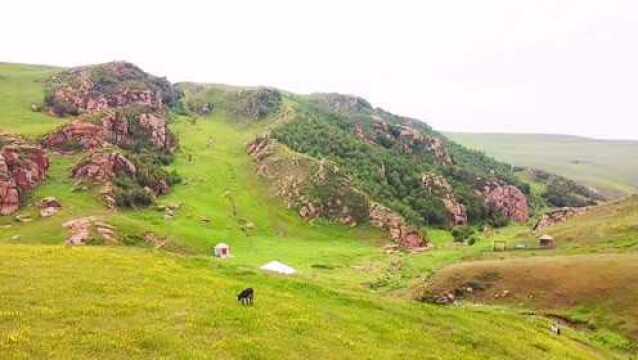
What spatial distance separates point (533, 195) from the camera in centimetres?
19738

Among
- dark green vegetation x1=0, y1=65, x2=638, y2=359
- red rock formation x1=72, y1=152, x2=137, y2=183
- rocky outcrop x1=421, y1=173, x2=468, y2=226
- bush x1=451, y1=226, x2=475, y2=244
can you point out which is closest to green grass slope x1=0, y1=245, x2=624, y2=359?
dark green vegetation x1=0, y1=65, x2=638, y2=359

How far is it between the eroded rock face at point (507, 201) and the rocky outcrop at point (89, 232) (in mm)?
95183

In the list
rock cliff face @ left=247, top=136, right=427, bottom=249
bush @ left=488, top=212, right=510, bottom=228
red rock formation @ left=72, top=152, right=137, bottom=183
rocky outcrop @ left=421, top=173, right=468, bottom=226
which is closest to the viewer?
red rock formation @ left=72, top=152, right=137, bottom=183

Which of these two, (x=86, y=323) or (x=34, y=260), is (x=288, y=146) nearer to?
(x=34, y=260)

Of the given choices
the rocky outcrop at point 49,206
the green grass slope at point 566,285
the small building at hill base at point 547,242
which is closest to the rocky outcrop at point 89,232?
the rocky outcrop at point 49,206

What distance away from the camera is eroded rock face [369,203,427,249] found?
378ft

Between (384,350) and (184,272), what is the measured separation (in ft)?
51.4

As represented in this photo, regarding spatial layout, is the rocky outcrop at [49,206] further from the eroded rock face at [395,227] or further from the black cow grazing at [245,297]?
the black cow grazing at [245,297]

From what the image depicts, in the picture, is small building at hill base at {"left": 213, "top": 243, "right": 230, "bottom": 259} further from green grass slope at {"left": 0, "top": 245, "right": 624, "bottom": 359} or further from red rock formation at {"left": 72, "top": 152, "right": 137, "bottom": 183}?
green grass slope at {"left": 0, "top": 245, "right": 624, "bottom": 359}

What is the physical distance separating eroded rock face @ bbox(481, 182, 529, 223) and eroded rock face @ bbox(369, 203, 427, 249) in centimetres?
4220

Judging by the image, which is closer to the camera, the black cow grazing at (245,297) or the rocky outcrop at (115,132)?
the black cow grazing at (245,297)

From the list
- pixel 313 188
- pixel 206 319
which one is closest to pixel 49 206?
pixel 313 188

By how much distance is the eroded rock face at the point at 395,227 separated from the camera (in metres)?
115

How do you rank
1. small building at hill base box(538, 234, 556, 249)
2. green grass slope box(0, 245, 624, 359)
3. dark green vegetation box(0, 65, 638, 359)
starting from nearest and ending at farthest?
green grass slope box(0, 245, 624, 359), dark green vegetation box(0, 65, 638, 359), small building at hill base box(538, 234, 556, 249)
